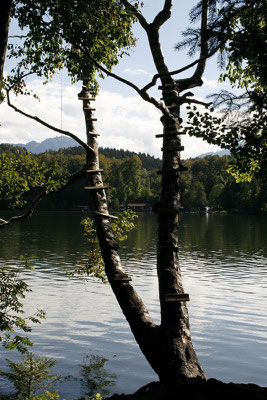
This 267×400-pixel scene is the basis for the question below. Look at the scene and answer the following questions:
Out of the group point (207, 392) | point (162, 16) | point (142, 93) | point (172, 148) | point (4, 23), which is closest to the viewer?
point (4, 23)

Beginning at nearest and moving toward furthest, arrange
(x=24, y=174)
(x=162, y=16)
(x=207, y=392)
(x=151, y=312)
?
(x=207, y=392), (x=162, y=16), (x=24, y=174), (x=151, y=312)

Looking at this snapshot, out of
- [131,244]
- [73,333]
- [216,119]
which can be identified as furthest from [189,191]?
[216,119]

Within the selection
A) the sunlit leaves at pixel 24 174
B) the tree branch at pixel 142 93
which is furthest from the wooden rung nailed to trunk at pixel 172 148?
the sunlit leaves at pixel 24 174

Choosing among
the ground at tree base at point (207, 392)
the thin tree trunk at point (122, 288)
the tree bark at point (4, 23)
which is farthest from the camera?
the thin tree trunk at point (122, 288)

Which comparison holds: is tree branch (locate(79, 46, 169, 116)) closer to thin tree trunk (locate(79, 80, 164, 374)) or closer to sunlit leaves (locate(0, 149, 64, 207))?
thin tree trunk (locate(79, 80, 164, 374))

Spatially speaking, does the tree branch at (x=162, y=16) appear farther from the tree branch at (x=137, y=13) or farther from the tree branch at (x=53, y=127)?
the tree branch at (x=53, y=127)

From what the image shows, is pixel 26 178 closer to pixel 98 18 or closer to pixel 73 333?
pixel 98 18

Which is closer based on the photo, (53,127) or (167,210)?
(167,210)

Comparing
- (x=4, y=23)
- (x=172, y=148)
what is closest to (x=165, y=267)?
(x=172, y=148)

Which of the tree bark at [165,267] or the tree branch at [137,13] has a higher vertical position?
the tree branch at [137,13]

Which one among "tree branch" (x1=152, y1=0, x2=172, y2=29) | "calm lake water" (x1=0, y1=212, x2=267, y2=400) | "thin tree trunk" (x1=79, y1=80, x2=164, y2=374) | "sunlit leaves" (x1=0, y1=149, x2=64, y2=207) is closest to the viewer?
"thin tree trunk" (x1=79, y1=80, x2=164, y2=374)

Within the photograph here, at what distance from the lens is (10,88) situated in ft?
31.2

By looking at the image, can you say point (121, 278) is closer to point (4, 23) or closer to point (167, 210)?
point (167, 210)

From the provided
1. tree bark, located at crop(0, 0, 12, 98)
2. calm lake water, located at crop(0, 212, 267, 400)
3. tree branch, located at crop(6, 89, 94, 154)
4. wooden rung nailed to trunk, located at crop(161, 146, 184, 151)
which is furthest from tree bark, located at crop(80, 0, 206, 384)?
tree bark, located at crop(0, 0, 12, 98)
